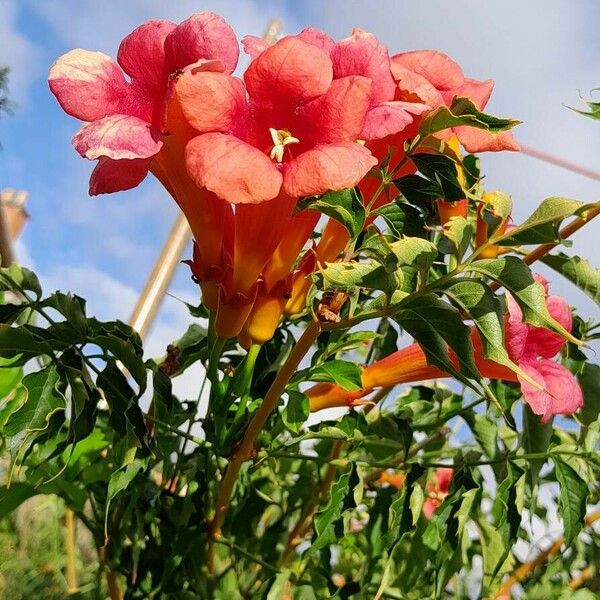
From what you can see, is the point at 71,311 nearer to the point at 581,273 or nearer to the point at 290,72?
the point at 290,72

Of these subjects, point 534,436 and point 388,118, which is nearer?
point 388,118

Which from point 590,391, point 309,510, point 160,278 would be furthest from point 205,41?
point 160,278

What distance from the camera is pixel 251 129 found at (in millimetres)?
554

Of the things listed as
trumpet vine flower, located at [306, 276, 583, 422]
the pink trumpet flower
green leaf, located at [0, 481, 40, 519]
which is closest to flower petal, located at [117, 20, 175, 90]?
the pink trumpet flower

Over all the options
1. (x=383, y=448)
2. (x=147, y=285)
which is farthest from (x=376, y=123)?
(x=147, y=285)

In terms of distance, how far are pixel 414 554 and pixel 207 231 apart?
0.55 metres

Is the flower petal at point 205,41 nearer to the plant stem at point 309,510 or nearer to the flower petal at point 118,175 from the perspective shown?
the flower petal at point 118,175

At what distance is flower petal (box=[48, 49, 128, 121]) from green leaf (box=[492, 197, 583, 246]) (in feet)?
1.00

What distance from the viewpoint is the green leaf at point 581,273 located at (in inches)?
22.5

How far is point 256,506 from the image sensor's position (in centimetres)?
91

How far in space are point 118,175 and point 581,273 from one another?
365mm

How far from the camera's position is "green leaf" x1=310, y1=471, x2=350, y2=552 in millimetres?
647

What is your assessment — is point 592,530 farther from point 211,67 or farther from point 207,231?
point 211,67

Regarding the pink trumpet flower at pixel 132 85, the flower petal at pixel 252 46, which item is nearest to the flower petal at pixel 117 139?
the pink trumpet flower at pixel 132 85
